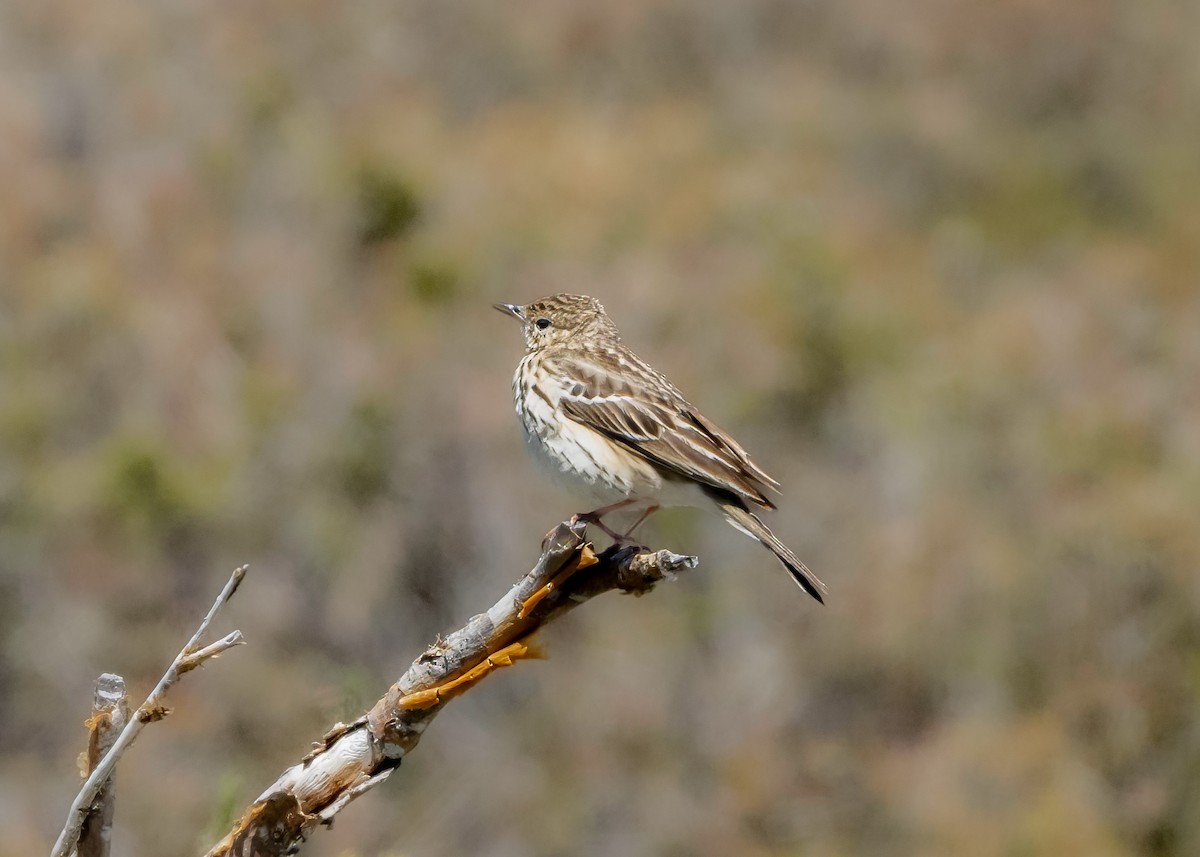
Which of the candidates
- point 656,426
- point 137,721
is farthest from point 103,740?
point 656,426

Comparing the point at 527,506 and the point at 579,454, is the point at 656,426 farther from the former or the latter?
the point at 527,506

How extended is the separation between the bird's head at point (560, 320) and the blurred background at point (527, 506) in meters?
2.29

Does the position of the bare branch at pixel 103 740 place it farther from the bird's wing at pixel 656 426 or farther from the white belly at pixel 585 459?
the bird's wing at pixel 656 426

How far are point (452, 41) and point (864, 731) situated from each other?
18.3 meters

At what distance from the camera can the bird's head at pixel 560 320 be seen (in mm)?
6371

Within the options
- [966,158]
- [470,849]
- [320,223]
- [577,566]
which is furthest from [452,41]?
[577,566]

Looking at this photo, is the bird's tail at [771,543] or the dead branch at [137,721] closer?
the dead branch at [137,721]

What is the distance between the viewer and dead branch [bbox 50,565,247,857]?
306 centimetres

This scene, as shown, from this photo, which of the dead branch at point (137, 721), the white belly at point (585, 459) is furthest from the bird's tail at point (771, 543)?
the dead branch at point (137, 721)

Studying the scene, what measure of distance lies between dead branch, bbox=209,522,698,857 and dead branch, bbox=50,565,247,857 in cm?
41

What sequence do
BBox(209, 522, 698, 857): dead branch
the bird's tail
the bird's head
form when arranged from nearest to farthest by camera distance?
1. BBox(209, 522, 698, 857): dead branch
2. the bird's tail
3. the bird's head

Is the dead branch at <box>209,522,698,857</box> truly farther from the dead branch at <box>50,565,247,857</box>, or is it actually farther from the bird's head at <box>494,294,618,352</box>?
the bird's head at <box>494,294,618,352</box>

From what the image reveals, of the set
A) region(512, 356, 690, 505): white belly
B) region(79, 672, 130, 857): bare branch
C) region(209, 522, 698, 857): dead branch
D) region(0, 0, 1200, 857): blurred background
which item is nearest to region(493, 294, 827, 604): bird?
region(512, 356, 690, 505): white belly

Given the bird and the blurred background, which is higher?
the blurred background
